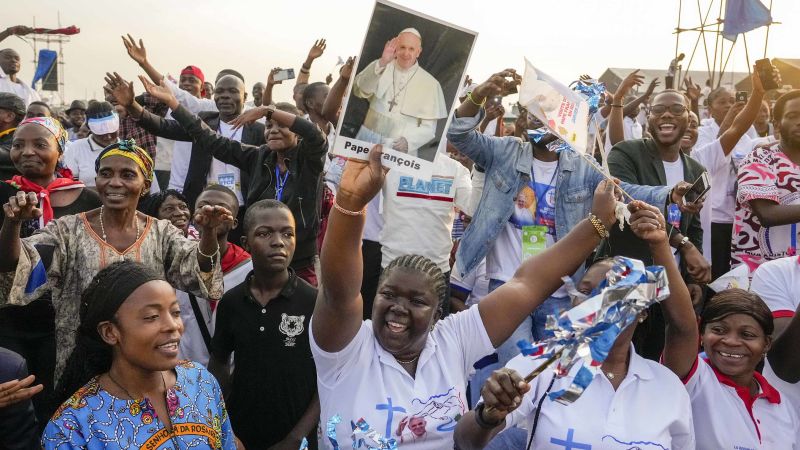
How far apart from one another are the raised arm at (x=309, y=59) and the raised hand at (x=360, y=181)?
542 centimetres

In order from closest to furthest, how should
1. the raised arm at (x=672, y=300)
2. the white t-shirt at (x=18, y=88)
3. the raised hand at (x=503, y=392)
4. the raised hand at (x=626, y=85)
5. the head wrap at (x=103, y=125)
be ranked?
the raised hand at (x=503, y=392) < the raised arm at (x=672, y=300) < the raised hand at (x=626, y=85) < the head wrap at (x=103, y=125) < the white t-shirt at (x=18, y=88)

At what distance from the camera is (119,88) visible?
17.1 ft

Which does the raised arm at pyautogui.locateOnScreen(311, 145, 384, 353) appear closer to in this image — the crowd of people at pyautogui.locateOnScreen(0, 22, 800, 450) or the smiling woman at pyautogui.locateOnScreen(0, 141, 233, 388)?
the crowd of people at pyautogui.locateOnScreen(0, 22, 800, 450)

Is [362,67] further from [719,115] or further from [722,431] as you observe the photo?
[719,115]

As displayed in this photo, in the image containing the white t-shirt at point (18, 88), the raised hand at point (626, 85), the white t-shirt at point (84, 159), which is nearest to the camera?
the raised hand at point (626, 85)

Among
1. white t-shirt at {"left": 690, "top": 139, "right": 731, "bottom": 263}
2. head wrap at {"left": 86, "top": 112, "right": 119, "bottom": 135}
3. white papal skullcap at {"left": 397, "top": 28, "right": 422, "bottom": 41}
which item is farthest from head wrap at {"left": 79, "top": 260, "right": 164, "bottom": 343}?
white t-shirt at {"left": 690, "top": 139, "right": 731, "bottom": 263}

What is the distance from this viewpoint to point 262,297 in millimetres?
3885

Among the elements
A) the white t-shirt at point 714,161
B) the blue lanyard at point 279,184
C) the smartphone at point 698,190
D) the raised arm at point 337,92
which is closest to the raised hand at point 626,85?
the white t-shirt at point 714,161

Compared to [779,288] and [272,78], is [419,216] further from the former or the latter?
[272,78]

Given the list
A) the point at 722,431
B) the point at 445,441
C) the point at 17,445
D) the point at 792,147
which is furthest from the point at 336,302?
the point at 792,147

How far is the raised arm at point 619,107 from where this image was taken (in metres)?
5.94

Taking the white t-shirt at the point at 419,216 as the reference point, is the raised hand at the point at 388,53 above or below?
above

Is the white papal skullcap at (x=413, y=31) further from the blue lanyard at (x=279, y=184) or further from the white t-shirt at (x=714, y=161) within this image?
the white t-shirt at (x=714, y=161)

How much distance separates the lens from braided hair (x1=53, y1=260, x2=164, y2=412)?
2.72m
